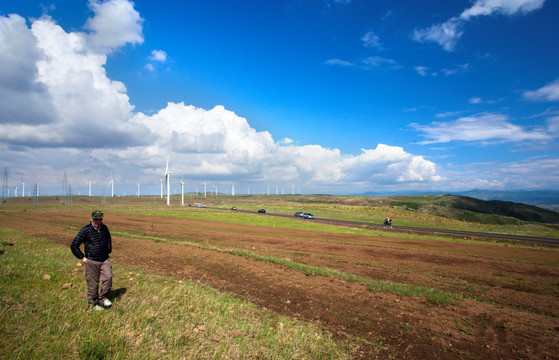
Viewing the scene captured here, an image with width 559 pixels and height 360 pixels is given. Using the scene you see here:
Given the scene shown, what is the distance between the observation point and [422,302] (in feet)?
37.0

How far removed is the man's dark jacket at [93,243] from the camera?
25.5 ft

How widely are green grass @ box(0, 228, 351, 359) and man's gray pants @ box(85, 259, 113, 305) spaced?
337 millimetres

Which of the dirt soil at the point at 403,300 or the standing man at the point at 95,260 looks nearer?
the standing man at the point at 95,260

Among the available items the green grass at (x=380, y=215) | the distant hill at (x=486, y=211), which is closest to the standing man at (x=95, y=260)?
the green grass at (x=380, y=215)

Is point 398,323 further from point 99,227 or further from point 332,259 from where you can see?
point 332,259

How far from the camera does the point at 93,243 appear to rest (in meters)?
7.88

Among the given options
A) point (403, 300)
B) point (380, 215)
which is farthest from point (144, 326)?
point (380, 215)

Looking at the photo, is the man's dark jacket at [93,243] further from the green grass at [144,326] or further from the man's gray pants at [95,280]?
the green grass at [144,326]

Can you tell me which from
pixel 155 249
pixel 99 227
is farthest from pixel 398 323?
pixel 155 249

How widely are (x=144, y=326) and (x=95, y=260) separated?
2573 millimetres

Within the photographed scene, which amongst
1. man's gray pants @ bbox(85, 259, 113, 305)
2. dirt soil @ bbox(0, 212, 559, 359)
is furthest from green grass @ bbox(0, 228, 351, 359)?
dirt soil @ bbox(0, 212, 559, 359)

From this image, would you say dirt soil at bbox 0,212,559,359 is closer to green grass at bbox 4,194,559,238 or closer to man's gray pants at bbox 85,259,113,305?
man's gray pants at bbox 85,259,113,305

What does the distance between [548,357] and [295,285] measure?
8.22m

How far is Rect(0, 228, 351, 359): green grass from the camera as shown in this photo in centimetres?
561
